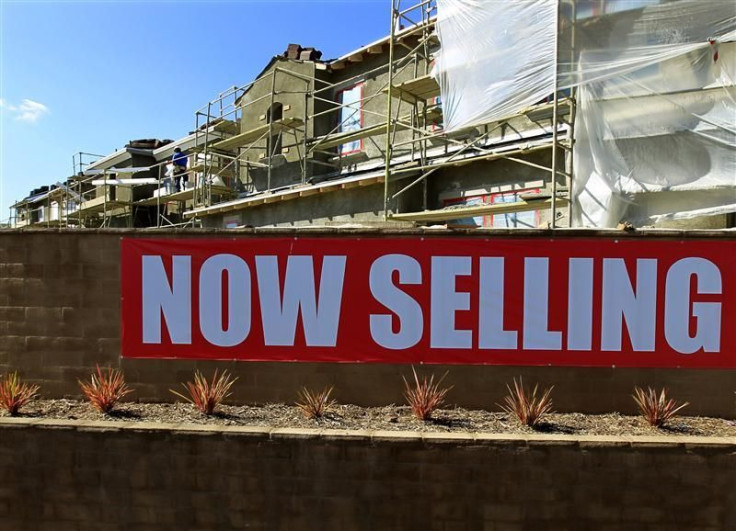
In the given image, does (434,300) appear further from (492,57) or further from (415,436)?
(492,57)

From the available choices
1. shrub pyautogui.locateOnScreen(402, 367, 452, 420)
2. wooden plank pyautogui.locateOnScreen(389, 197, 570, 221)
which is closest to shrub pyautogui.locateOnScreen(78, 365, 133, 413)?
shrub pyautogui.locateOnScreen(402, 367, 452, 420)

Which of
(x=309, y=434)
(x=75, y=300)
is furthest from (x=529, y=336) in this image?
(x=75, y=300)

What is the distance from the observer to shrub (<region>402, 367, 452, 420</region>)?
16.4 feet

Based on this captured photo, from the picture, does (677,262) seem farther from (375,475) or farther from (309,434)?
(309,434)

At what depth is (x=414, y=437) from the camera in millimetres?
4367

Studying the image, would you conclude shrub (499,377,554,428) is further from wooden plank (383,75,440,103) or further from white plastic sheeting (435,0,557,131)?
wooden plank (383,75,440,103)

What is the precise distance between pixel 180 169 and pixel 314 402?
20.1 metres

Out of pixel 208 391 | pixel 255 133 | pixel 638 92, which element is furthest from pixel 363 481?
pixel 255 133

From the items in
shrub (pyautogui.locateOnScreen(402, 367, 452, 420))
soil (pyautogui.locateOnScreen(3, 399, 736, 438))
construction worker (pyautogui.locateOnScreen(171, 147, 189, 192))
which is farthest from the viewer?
construction worker (pyautogui.locateOnScreen(171, 147, 189, 192))

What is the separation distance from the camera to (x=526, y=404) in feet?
16.4

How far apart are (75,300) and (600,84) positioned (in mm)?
7113

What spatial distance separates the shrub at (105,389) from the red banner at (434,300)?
1.13 ft

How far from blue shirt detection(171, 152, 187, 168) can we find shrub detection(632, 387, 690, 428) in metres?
21.7

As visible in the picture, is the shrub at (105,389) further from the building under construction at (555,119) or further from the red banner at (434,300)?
the building under construction at (555,119)
